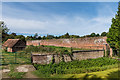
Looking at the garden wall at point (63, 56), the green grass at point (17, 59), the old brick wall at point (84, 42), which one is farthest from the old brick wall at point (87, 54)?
the green grass at point (17, 59)

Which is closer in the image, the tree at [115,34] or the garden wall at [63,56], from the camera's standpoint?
the garden wall at [63,56]

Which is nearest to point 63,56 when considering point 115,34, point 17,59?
point 17,59

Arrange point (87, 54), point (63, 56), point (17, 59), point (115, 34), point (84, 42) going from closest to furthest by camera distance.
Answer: point (63, 56), point (17, 59), point (87, 54), point (115, 34), point (84, 42)

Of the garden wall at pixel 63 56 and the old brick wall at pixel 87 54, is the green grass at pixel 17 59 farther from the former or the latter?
the old brick wall at pixel 87 54

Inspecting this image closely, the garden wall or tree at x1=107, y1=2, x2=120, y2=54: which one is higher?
tree at x1=107, y1=2, x2=120, y2=54

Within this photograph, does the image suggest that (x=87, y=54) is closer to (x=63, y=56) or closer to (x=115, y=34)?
(x=63, y=56)

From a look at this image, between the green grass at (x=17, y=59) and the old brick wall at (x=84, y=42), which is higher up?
the old brick wall at (x=84, y=42)

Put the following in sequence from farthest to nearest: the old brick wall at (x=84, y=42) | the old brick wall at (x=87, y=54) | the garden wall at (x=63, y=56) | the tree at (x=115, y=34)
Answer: the old brick wall at (x=84, y=42) → the tree at (x=115, y=34) → the old brick wall at (x=87, y=54) → the garden wall at (x=63, y=56)

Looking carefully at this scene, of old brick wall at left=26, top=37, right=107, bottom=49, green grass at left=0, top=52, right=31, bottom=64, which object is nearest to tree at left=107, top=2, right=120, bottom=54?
old brick wall at left=26, top=37, right=107, bottom=49

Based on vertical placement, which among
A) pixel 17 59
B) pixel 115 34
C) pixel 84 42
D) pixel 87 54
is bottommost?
pixel 17 59

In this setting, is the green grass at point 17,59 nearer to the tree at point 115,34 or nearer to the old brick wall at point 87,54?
the old brick wall at point 87,54

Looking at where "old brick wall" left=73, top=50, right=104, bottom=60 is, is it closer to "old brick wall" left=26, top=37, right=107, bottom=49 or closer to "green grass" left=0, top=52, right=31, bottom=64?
"old brick wall" left=26, top=37, right=107, bottom=49

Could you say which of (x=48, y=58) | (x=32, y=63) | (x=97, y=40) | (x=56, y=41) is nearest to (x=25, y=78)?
(x=32, y=63)

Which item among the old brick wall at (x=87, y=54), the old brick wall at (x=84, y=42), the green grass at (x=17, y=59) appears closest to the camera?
the green grass at (x=17, y=59)
